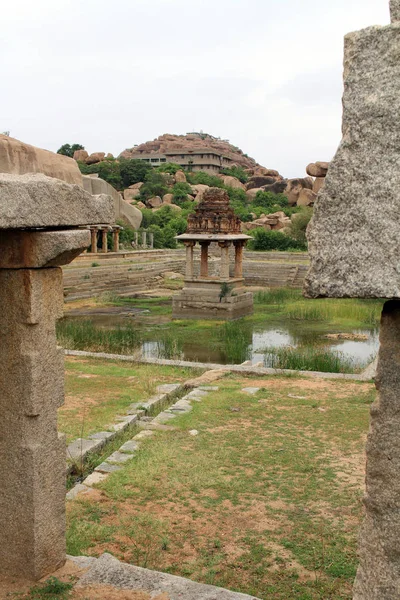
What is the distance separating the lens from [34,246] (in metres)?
3.27

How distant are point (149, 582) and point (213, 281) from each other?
16427mm

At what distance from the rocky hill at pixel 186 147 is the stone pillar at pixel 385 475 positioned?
287 ft

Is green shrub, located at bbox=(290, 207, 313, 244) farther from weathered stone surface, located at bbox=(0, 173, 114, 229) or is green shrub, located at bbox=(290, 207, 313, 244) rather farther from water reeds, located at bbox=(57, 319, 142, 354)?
weathered stone surface, located at bbox=(0, 173, 114, 229)

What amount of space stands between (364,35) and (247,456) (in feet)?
15.1

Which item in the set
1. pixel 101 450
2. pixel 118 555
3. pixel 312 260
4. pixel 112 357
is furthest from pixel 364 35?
pixel 112 357

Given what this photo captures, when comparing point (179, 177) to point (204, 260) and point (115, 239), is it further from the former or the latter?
point (204, 260)

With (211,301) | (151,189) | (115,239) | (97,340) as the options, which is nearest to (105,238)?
(115,239)

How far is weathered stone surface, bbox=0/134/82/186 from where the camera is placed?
564 centimetres

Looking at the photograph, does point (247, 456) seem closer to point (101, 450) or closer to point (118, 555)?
point (101, 450)

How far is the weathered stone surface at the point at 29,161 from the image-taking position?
5.64m

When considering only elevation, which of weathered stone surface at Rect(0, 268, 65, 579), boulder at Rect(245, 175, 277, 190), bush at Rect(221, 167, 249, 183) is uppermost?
bush at Rect(221, 167, 249, 183)

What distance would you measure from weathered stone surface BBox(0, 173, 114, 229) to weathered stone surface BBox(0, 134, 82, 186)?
1.73m

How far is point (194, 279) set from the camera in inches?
789

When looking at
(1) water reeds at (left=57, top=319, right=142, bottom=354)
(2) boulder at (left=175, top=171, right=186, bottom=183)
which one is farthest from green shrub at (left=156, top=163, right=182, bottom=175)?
(1) water reeds at (left=57, top=319, right=142, bottom=354)
